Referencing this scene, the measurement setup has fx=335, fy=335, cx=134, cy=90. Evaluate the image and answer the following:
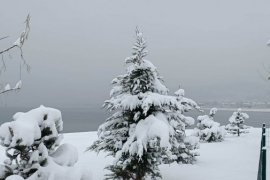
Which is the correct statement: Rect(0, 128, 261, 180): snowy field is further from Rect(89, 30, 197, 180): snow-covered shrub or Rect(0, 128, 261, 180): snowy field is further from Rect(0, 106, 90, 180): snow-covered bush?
Rect(0, 106, 90, 180): snow-covered bush

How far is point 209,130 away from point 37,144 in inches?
727

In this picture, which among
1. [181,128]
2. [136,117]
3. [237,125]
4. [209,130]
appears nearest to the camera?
[136,117]

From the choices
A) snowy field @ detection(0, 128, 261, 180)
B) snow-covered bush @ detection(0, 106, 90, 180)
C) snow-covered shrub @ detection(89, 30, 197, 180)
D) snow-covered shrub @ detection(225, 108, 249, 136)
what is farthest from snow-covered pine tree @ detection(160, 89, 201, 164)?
snow-covered shrub @ detection(225, 108, 249, 136)

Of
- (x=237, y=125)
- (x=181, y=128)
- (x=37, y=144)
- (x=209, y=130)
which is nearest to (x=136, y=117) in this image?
(x=181, y=128)

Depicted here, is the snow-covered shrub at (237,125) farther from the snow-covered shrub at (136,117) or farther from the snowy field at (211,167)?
the snow-covered shrub at (136,117)

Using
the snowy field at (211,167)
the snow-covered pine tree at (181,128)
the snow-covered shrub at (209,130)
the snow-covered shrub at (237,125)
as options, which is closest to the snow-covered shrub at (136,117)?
the snow-covered pine tree at (181,128)

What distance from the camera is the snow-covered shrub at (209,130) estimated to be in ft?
70.0

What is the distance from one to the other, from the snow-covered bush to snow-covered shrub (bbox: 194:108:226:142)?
18037 mm

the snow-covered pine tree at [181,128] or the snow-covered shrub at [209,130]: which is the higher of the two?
the snow-covered pine tree at [181,128]

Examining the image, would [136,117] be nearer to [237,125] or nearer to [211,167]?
[211,167]

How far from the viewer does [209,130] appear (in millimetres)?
21469

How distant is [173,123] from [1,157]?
9.55m

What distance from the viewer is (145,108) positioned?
7824mm

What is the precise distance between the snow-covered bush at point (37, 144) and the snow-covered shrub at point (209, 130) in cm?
1804
